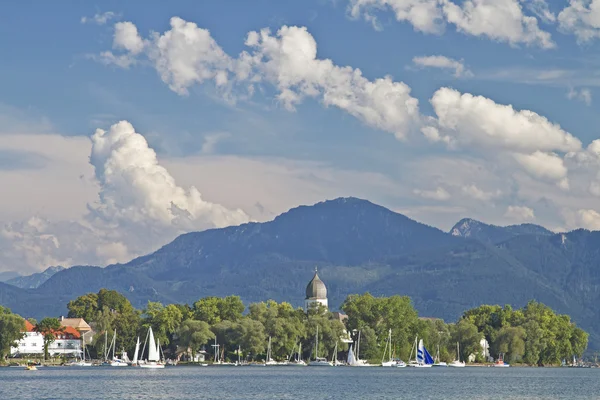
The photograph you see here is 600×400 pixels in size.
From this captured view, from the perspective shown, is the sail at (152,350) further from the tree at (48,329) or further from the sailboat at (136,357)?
the tree at (48,329)

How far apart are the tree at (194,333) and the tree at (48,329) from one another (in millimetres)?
21717

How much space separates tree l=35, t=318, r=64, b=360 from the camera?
16488 centimetres

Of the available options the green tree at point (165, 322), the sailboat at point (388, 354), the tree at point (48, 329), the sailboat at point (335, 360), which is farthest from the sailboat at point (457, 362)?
the tree at point (48, 329)

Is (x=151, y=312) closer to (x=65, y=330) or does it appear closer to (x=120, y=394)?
(x=65, y=330)

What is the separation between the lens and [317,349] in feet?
545

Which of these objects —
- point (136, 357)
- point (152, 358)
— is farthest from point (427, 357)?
point (136, 357)

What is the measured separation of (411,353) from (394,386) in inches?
2790

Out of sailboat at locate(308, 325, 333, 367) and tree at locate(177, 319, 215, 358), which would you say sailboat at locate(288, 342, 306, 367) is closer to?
sailboat at locate(308, 325, 333, 367)

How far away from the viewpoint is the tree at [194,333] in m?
159

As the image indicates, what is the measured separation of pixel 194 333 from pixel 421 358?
129 feet

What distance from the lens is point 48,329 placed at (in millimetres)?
165500

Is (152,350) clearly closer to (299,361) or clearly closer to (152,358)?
(152,358)

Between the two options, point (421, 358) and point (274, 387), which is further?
point (421, 358)

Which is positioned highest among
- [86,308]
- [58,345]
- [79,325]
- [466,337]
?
[86,308]
